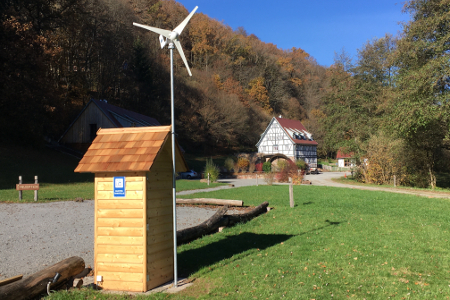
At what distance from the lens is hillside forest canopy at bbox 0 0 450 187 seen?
2458 centimetres

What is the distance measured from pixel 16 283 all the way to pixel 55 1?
4144cm

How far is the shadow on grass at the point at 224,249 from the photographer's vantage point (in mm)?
7312

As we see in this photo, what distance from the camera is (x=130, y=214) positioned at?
598 centimetres

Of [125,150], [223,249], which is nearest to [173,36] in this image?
[125,150]

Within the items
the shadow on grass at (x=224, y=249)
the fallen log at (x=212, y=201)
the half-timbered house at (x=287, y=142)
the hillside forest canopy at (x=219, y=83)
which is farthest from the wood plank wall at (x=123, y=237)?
the half-timbered house at (x=287, y=142)

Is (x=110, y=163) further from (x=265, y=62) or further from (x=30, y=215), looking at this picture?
(x=265, y=62)

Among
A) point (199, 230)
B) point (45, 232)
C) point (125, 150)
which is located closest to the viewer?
point (125, 150)

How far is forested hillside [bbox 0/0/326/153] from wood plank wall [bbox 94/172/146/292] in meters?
28.1

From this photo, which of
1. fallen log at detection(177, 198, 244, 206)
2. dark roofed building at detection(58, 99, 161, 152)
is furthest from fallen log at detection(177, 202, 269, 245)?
dark roofed building at detection(58, 99, 161, 152)

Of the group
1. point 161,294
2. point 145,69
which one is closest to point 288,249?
point 161,294

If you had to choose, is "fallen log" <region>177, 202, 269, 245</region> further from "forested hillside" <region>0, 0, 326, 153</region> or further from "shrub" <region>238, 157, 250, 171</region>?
"shrub" <region>238, 157, 250, 171</region>

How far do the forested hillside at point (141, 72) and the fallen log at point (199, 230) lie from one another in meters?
25.7

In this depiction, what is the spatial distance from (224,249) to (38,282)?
4269mm

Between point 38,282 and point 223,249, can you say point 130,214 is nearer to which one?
point 38,282
